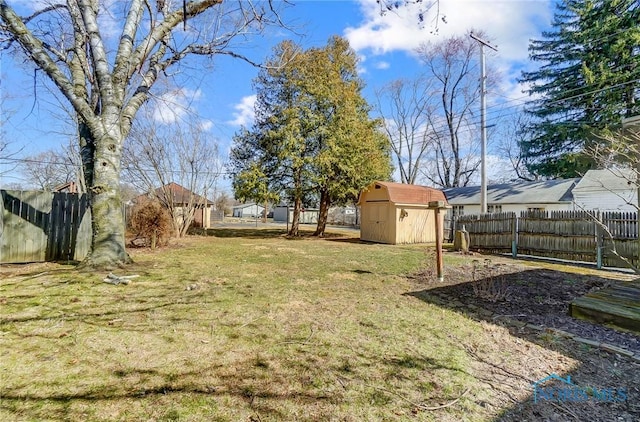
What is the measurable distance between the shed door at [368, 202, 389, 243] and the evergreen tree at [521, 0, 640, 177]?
11.0 metres

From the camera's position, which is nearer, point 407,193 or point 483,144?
point 483,144

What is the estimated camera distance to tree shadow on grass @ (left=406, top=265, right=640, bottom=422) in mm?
2230

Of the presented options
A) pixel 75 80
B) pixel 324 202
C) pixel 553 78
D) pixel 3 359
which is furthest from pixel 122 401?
pixel 553 78

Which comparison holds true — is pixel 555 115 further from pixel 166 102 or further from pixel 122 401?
pixel 122 401

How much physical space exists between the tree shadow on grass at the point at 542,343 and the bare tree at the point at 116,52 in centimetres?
560

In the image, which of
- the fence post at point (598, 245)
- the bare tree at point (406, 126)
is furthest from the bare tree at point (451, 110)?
the fence post at point (598, 245)

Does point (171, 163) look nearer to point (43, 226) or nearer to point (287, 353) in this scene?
point (43, 226)

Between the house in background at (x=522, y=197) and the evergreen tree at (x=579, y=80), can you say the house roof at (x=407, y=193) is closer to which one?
the house in background at (x=522, y=197)

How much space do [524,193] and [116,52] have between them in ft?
68.1

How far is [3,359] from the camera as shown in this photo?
237 centimetres

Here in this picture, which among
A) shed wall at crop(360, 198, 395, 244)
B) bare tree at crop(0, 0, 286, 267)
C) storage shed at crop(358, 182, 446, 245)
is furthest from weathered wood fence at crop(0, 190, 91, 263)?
shed wall at crop(360, 198, 395, 244)

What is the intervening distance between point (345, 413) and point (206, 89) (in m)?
7.38

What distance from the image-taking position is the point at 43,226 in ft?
21.0

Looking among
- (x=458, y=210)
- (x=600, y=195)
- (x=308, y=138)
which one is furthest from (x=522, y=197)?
(x=308, y=138)
